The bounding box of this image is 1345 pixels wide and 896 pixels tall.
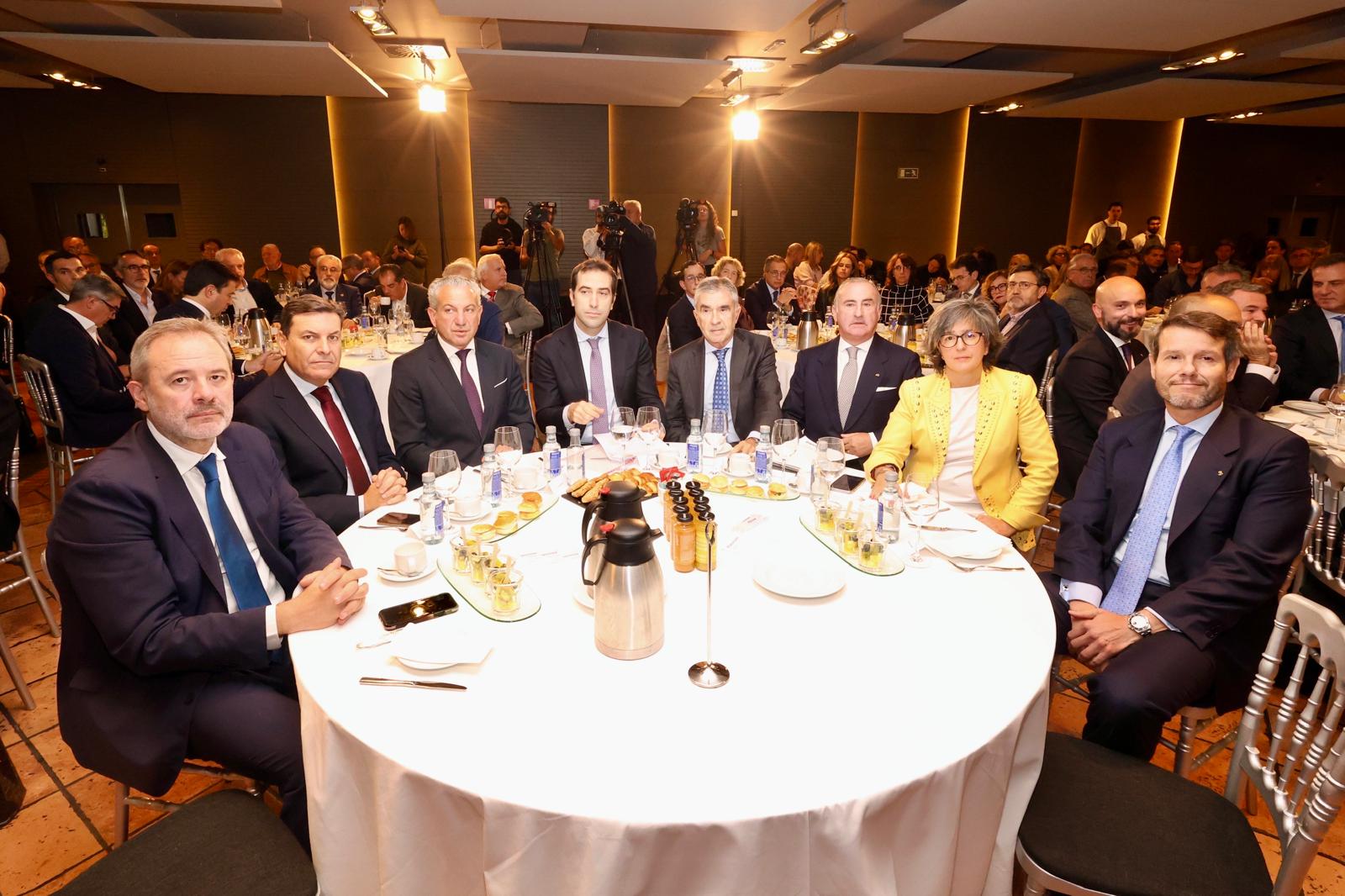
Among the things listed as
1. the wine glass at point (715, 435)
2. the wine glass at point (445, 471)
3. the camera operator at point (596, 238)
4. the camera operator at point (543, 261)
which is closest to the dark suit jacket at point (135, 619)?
the wine glass at point (445, 471)

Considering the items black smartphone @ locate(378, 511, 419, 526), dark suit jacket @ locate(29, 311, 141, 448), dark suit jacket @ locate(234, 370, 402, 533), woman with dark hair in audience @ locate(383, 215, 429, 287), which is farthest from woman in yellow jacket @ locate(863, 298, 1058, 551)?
woman with dark hair in audience @ locate(383, 215, 429, 287)

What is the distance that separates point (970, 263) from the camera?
7.29m

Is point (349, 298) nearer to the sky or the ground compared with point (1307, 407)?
nearer to the sky

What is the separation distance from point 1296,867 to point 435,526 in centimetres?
206

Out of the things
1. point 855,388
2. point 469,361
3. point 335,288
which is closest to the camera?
point 469,361

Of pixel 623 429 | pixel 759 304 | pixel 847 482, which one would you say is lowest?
pixel 847 482

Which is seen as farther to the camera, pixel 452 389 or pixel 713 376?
pixel 713 376

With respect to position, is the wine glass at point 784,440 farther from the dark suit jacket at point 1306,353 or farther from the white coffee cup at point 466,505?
the dark suit jacket at point 1306,353

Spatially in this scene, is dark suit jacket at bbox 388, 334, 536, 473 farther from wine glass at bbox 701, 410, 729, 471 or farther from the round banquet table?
the round banquet table

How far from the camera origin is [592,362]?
4.03 metres

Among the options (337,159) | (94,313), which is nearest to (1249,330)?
(94,313)

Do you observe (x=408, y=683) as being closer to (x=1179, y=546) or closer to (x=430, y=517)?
(x=430, y=517)

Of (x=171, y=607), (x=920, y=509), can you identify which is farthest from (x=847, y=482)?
(x=171, y=607)

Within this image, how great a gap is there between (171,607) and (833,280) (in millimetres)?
6993
